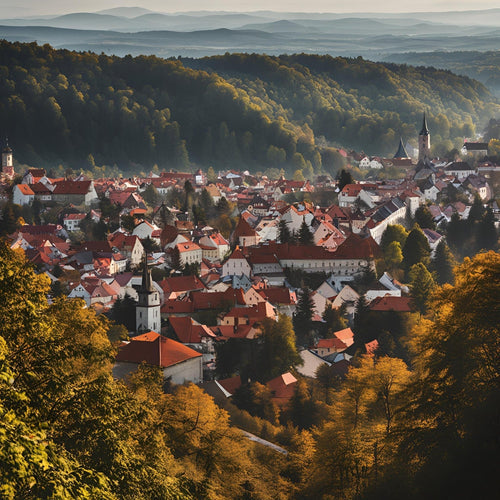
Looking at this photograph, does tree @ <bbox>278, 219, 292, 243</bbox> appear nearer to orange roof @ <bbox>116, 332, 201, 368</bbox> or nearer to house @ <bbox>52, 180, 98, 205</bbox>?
house @ <bbox>52, 180, 98, 205</bbox>

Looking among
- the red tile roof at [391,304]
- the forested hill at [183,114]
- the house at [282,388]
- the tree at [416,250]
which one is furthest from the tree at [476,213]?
the forested hill at [183,114]

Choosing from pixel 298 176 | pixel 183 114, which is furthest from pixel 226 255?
pixel 183 114

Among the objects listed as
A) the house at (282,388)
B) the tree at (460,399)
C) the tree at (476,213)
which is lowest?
the house at (282,388)

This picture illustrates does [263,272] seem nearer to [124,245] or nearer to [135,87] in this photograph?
[124,245]

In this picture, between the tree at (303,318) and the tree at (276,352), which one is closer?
the tree at (276,352)

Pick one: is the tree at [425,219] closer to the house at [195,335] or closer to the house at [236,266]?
the house at [236,266]

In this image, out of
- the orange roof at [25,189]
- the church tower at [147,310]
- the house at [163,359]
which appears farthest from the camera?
the orange roof at [25,189]

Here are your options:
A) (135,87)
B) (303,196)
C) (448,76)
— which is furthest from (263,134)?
(448,76)
